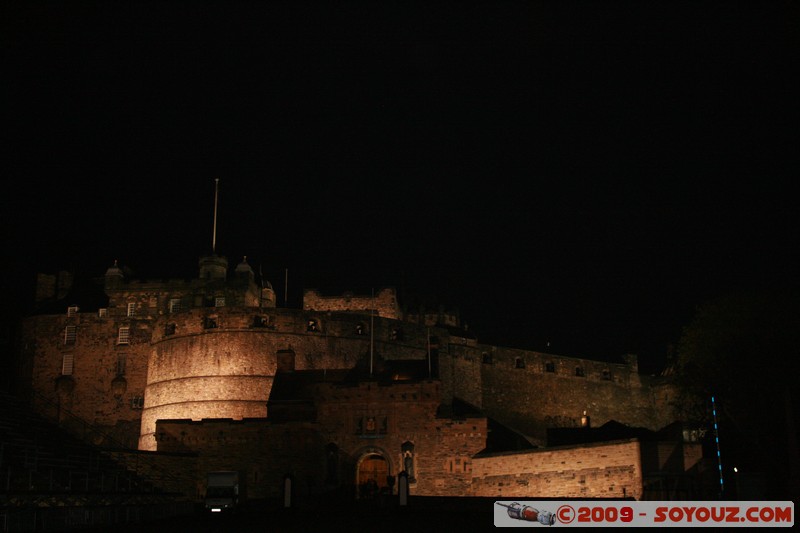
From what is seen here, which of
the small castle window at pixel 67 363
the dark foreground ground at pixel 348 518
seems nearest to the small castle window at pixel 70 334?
the small castle window at pixel 67 363

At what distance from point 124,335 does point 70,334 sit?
318 cm

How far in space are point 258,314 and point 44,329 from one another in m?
13.9

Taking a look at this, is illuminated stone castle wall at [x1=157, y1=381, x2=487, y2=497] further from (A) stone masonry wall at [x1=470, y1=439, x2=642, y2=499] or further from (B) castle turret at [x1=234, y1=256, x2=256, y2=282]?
(B) castle turret at [x1=234, y1=256, x2=256, y2=282]

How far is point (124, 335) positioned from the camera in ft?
185

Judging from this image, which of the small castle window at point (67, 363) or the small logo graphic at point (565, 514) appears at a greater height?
the small castle window at point (67, 363)

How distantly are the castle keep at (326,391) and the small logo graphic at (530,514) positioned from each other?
601 inches

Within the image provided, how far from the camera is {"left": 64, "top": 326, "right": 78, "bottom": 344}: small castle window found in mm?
56178

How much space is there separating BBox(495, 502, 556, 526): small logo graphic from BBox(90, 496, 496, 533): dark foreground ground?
3.14 ft

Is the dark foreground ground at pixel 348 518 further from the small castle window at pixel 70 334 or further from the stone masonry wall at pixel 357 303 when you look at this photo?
the stone masonry wall at pixel 357 303

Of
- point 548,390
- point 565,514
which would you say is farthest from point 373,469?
point 548,390

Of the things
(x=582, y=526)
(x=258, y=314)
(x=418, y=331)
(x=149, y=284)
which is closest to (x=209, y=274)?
(x=149, y=284)

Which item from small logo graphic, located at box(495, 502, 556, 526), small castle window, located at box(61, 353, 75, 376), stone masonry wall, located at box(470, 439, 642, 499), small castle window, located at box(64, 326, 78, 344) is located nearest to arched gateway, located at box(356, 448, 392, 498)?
stone masonry wall, located at box(470, 439, 642, 499)

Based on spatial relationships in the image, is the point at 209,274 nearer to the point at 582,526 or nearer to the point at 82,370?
the point at 82,370

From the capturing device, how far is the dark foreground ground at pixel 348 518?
2202 cm
